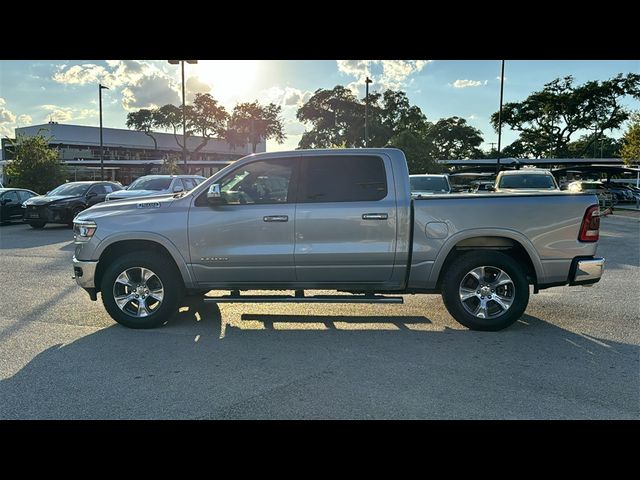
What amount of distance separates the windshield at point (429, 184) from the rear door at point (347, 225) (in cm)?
768

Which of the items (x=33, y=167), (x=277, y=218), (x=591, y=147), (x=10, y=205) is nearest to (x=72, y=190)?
(x=10, y=205)

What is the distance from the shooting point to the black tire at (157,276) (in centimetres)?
558

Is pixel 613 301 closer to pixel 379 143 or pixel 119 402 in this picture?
pixel 119 402

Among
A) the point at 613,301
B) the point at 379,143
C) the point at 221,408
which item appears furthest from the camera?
the point at 379,143

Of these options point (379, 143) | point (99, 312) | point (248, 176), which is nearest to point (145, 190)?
point (99, 312)

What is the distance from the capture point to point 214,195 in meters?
5.48

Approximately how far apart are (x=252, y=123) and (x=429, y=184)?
65.9 m

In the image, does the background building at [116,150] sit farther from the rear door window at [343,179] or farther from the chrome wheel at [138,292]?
the rear door window at [343,179]

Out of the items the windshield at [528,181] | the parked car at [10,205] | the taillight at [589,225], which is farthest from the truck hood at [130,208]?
the parked car at [10,205]

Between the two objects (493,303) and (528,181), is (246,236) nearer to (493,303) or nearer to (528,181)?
(493,303)

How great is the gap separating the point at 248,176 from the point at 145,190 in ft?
39.4

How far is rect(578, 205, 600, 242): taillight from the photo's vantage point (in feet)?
17.5

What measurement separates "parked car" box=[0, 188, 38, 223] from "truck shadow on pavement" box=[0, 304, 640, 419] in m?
15.2

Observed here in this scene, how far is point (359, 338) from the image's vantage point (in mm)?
5289
